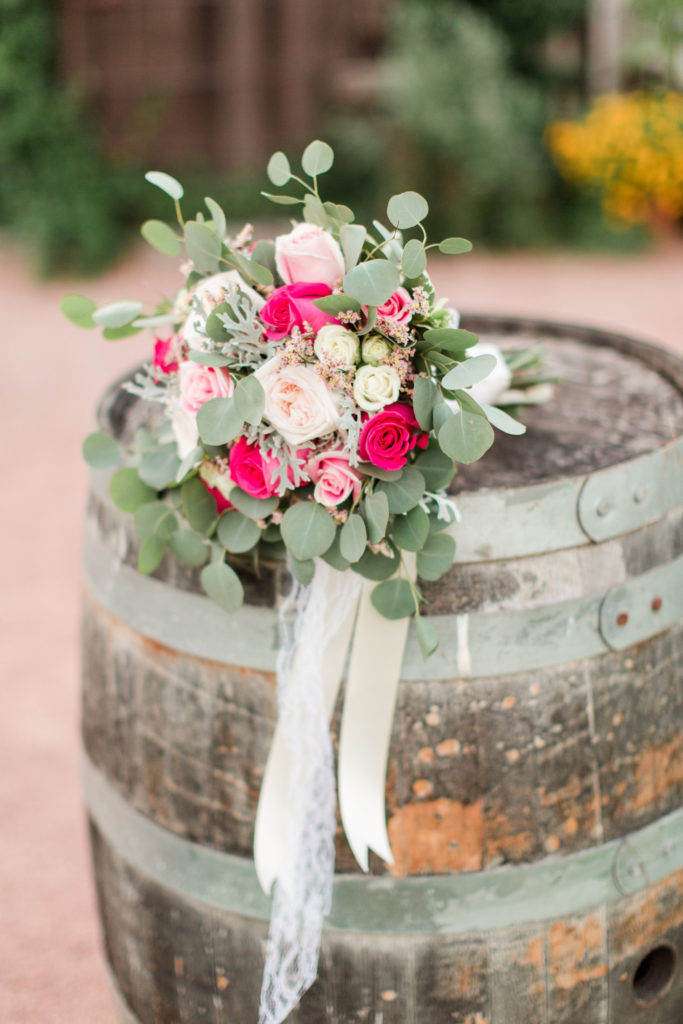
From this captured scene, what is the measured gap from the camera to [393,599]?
4.11 feet

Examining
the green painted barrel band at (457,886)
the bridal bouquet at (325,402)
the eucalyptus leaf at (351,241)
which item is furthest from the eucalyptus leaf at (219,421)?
the green painted barrel band at (457,886)

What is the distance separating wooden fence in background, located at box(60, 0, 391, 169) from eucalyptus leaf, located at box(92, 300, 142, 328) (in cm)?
694

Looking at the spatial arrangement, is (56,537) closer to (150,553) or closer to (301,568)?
(150,553)

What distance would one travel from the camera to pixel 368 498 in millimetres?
1216

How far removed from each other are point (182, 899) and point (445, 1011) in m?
0.39

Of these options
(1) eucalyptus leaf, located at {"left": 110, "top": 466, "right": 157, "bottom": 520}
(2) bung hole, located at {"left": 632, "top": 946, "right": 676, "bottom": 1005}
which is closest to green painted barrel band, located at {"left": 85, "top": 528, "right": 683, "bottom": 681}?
(1) eucalyptus leaf, located at {"left": 110, "top": 466, "right": 157, "bottom": 520}

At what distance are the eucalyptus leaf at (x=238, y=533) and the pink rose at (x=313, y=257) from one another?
0.95 ft

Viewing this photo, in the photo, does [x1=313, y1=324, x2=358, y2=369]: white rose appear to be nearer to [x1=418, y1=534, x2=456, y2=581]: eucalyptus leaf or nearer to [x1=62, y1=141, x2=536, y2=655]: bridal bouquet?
[x1=62, y1=141, x2=536, y2=655]: bridal bouquet

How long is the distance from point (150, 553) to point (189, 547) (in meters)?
0.07

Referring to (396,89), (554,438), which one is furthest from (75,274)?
(554,438)

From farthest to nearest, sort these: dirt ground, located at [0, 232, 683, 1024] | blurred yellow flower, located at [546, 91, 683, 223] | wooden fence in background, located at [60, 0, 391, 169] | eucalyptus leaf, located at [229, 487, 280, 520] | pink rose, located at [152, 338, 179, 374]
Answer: wooden fence in background, located at [60, 0, 391, 169]
blurred yellow flower, located at [546, 91, 683, 223]
dirt ground, located at [0, 232, 683, 1024]
pink rose, located at [152, 338, 179, 374]
eucalyptus leaf, located at [229, 487, 280, 520]

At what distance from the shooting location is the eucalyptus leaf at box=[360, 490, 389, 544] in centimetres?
120

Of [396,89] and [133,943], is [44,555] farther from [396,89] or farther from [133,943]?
[396,89]

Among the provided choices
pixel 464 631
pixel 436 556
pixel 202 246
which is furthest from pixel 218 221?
pixel 464 631
